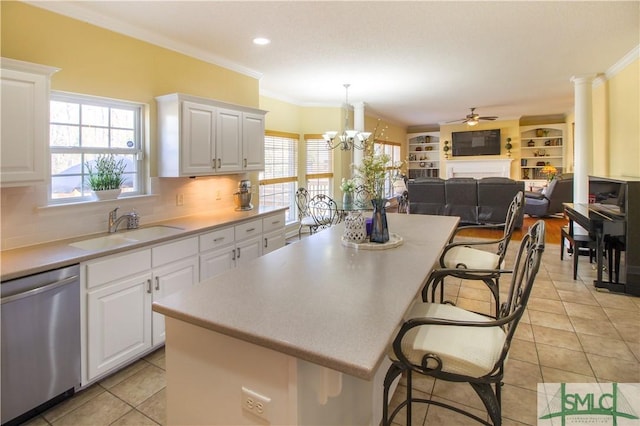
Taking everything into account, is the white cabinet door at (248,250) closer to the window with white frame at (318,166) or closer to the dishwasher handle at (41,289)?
the dishwasher handle at (41,289)

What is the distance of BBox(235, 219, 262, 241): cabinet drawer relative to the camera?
3.60 metres

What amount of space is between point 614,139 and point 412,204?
3861 mm

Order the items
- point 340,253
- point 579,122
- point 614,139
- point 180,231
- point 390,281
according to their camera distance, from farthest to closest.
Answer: point 579,122 → point 614,139 → point 180,231 → point 340,253 → point 390,281

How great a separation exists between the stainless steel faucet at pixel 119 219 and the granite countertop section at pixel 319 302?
1.63 metres

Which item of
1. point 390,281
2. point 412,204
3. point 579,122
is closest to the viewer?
point 390,281

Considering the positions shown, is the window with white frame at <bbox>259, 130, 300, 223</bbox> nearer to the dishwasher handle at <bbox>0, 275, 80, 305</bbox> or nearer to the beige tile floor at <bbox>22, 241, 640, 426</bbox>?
the beige tile floor at <bbox>22, 241, 640, 426</bbox>

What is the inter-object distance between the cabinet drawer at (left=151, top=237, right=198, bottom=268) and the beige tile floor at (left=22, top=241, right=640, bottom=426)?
0.73m

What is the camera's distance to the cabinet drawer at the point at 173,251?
2686 mm

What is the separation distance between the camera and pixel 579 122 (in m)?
5.18

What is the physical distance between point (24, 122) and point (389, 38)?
313cm

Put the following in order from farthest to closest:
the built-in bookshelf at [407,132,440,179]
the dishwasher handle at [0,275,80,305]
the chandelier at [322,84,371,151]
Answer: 1. the built-in bookshelf at [407,132,440,179]
2. the chandelier at [322,84,371,151]
3. the dishwasher handle at [0,275,80,305]

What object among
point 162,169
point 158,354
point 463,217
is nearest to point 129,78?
point 162,169

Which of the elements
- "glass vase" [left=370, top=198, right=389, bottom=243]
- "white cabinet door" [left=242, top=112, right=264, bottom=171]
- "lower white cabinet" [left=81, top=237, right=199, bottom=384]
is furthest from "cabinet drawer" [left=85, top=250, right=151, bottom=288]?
"white cabinet door" [left=242, top=112, right=264, bottom=171]

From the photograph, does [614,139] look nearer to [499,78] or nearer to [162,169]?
[499,78]
